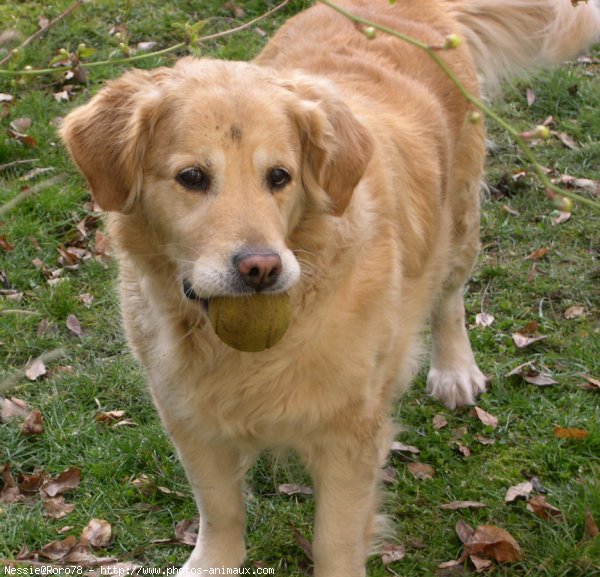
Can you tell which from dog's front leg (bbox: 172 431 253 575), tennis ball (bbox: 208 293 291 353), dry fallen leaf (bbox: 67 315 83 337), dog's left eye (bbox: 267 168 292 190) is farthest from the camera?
dry fallen leaf (bbox: 67 315 83 337)

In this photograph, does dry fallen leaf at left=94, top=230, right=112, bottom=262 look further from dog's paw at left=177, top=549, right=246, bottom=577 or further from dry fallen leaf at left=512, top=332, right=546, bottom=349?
dry fallen leaf at left=512, top=332, right=546, bottom=349

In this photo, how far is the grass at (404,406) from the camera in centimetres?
360

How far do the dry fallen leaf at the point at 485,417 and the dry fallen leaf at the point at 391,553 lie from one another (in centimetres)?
86

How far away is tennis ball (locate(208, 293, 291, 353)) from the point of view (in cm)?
263

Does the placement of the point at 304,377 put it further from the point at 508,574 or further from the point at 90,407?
the point at 90,407

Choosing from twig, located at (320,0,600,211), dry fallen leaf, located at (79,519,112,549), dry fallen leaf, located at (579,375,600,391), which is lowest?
dry fallen leaf, located at (79,519,112,549)

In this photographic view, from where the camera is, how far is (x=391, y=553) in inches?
139

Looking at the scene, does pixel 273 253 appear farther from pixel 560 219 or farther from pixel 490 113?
pixel 560 219

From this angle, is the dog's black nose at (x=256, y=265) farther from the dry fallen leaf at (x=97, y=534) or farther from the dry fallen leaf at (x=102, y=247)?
the dry fallen leaf at (x=102, y=247)

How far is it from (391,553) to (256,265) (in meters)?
1.61

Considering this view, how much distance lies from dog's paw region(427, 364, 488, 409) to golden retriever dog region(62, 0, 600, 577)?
63 cm

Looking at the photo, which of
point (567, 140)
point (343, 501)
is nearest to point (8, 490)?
point (343, 501)

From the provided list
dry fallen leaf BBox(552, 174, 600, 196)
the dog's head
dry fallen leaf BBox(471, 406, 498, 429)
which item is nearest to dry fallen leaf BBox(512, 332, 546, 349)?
dry fallen leaf BBox(471, 406, 498, 429)

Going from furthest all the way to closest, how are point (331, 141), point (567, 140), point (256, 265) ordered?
point (567, 140) → point (331, 141) → point (256, 265)
